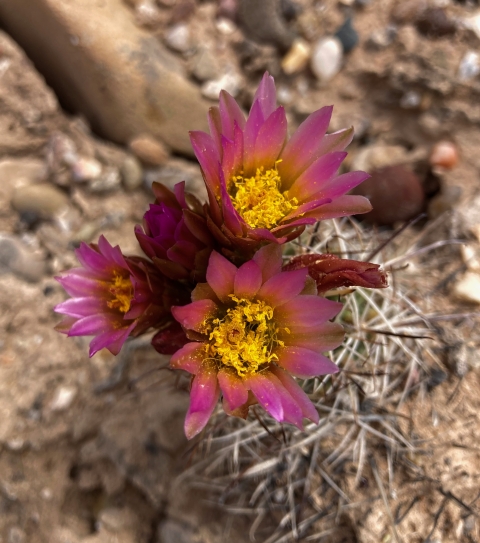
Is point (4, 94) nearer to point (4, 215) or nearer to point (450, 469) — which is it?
point (4, 215)

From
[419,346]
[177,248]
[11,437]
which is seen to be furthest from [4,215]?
[419,346]

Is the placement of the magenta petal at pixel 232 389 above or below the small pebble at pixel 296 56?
below

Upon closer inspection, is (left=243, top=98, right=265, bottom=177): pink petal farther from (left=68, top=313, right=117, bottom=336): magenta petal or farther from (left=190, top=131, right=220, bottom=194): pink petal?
(left=68, top=313, right=117, bottom=336): magenta petal

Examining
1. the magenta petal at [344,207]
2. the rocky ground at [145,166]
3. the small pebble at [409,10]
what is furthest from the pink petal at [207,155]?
the small pebble at [409,10]

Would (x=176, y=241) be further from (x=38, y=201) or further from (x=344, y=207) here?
(x=38, y=201)

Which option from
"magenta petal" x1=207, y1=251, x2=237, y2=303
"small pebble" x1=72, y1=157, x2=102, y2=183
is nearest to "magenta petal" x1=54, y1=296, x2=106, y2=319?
"magenta petal" x1=207, y1=251, x2=237, y2=303

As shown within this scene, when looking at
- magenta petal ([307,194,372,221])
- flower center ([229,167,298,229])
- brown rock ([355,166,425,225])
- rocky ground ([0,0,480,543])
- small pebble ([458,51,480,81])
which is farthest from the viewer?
small pebble ([458,51,480,81])

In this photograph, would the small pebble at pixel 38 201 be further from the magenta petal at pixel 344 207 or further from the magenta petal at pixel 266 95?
the magenta petal at pixel 344 207
